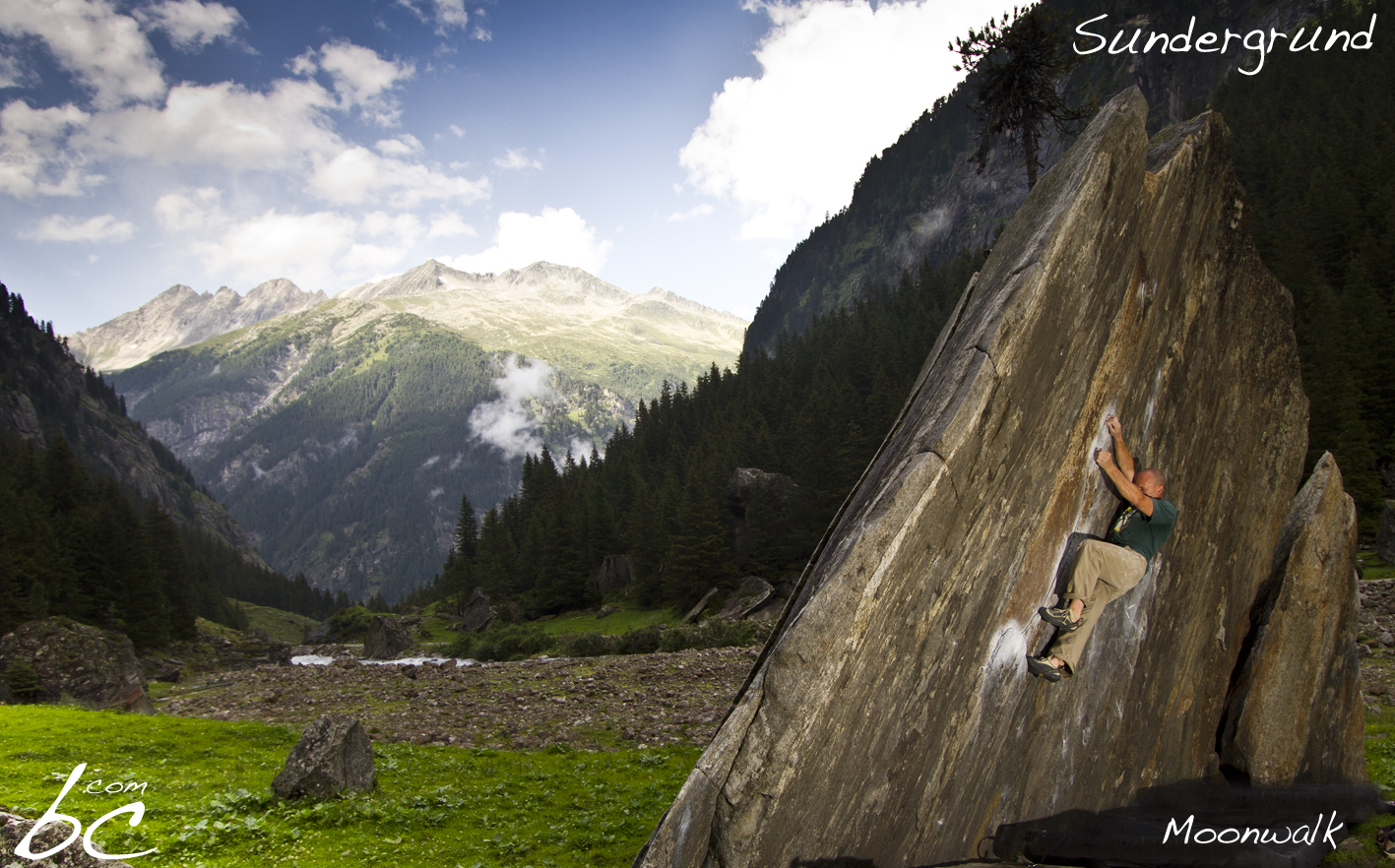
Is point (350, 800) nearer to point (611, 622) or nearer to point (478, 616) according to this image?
point (611, 622)

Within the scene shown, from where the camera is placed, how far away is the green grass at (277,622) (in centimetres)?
13188

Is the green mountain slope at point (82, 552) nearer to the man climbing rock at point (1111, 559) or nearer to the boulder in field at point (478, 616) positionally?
the boulder in field at point (478, 616)

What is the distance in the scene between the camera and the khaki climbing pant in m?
8.38

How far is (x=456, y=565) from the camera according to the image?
99.9 meters

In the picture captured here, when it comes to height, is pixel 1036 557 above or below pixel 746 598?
above

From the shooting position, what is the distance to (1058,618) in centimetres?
812

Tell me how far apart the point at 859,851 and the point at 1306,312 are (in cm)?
7618

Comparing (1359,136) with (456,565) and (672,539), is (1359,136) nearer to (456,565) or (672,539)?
(672,539)

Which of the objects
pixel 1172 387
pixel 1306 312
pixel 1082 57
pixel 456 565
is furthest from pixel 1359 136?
pixel 456 565

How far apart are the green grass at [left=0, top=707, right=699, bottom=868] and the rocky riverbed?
2775 mm

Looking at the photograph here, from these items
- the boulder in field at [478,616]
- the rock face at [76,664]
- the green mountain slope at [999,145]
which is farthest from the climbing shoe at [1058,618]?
the green mountain slope at [999,145]

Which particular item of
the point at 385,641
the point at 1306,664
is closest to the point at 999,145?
the point at 385,641

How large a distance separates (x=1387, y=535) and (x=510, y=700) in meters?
47.4

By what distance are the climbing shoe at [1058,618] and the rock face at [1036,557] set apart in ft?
0.49
